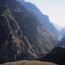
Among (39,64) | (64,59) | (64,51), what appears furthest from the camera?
(64,51)

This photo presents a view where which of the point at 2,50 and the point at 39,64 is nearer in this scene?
the point at 39,64

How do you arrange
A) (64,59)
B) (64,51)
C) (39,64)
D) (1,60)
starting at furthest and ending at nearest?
(1,60)
(64,51)
(64,59)
(39,64)

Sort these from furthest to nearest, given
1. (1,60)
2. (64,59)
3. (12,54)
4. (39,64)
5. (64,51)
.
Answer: (12,54) → (1,60) → (64,51) → (64,59) → (39,64)

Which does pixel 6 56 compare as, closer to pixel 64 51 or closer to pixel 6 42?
pixel 6 42

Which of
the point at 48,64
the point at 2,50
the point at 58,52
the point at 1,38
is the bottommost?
the point at 48,64

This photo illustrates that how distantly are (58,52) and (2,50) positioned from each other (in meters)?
113

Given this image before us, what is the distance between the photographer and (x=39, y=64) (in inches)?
2840

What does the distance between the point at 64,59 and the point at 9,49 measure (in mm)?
124376

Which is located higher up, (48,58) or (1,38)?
(1,38)

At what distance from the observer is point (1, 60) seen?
593 ft

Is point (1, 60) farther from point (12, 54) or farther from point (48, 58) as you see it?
point (48, 58)

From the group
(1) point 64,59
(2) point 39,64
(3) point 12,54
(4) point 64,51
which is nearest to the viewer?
(2) point 39,64

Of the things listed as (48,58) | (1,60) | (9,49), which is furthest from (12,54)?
(48,58)

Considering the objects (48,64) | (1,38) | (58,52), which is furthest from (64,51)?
(1,38)
